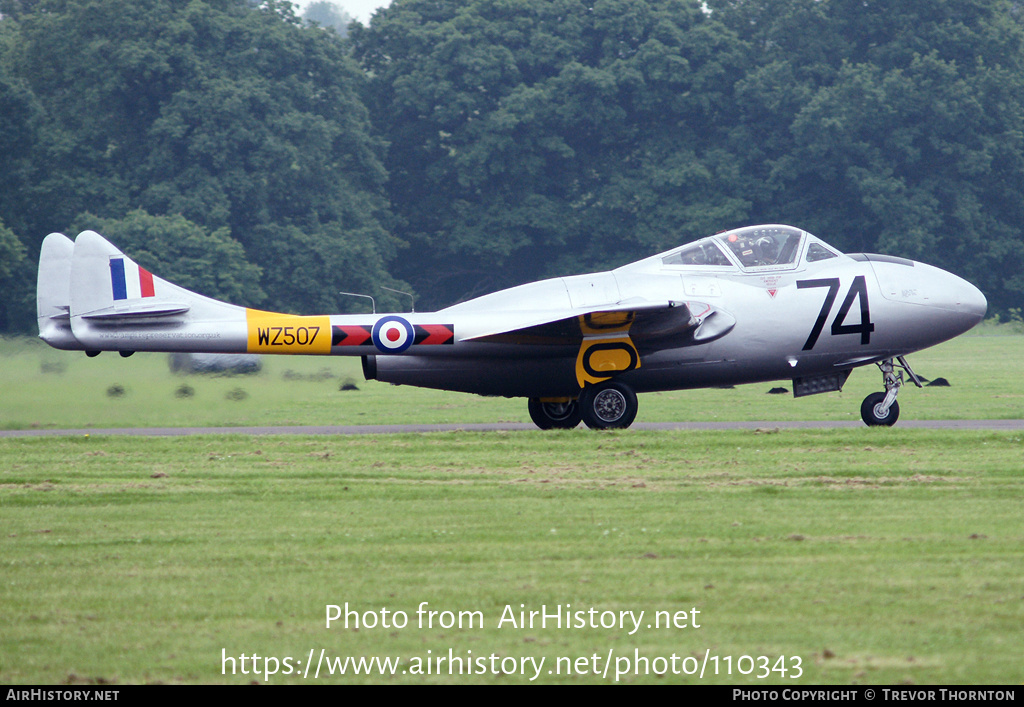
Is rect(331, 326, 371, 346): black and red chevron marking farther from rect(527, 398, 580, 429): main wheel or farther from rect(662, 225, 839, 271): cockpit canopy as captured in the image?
rect(662, 225, 839, 271): cockpit canopy

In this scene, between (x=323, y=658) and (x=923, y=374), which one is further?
(x=923, y=374)

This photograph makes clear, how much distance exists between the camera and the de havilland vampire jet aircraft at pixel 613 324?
16516 millimetres

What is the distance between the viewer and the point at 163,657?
6.35 metres

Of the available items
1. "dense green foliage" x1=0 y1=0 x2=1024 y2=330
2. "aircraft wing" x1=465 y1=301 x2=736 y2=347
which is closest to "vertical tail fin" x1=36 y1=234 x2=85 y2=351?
"aircraft wing" x1=465 y1=301 x2=736 y2=347

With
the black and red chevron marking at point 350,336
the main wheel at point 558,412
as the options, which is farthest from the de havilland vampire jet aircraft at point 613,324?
the main wheel at point 558,412

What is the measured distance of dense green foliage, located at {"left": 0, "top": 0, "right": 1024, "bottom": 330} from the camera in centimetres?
5272

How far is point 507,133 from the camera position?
57.5 m

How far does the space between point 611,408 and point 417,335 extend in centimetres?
293

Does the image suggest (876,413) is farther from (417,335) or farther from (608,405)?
(417,335)

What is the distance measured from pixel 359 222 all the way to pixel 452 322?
40.5m

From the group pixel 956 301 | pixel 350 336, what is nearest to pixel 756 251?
pixel 956 301

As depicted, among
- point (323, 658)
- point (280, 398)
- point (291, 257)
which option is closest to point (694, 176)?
point (291, 257)

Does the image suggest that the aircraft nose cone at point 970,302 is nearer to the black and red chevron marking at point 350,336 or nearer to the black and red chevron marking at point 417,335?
the black and red chevron marking at point 417,335

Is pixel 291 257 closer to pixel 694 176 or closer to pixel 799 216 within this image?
pixel 694 176
